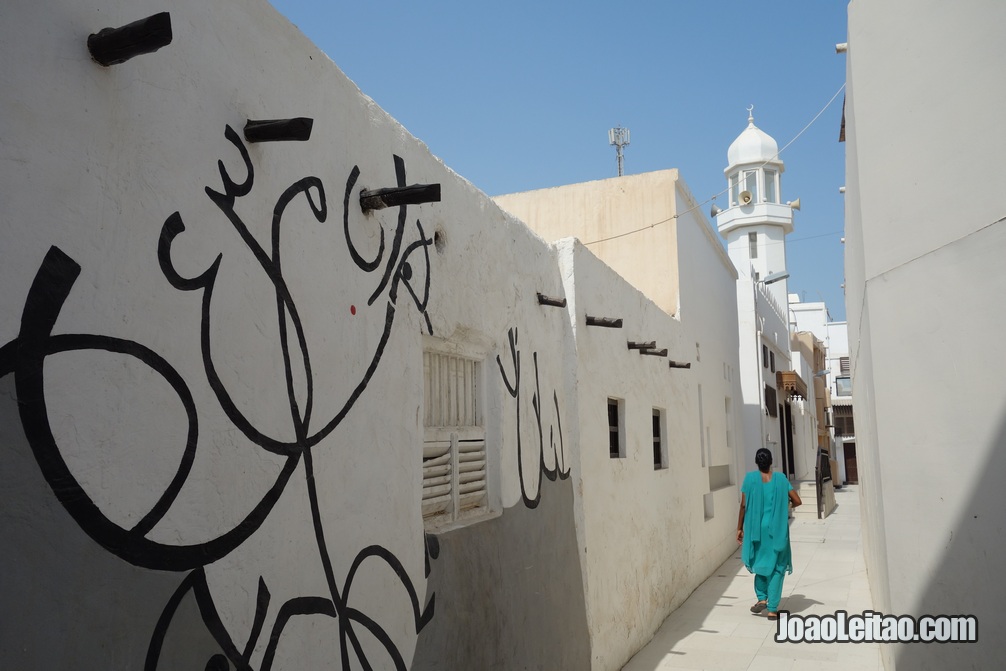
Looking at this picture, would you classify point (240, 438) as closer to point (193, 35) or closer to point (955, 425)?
point (193, 35)

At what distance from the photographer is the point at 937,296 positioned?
389 centimetres

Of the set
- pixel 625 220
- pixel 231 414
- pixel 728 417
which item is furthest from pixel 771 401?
pixel 231 414

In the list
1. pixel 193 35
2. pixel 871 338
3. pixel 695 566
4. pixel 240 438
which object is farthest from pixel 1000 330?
pixel 695 566

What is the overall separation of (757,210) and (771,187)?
1.89 metres

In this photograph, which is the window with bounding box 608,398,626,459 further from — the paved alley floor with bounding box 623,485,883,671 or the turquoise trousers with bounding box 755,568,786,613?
the turquoise trousers with bounding box 755,568,786,613

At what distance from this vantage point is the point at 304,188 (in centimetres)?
322

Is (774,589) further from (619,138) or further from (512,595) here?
(619,138)

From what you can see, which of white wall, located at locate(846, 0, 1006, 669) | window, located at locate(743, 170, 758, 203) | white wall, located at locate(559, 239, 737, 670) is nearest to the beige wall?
white wall, located at locate(559, 239, 737, 670)

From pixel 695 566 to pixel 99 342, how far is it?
9.65 m

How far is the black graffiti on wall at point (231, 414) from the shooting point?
2021mm

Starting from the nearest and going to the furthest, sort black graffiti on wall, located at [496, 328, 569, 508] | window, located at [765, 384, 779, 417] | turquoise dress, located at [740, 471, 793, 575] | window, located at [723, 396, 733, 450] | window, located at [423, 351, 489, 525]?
window, located at [423, 351, 489, 525] → black graffiti on wall, located at [496, 328, 569, 508] → turquoise dress, located at [740, 471, 793, 575] → window, located at [723, 396, 733, 450] → window, located at [765, 384, 779, 417]

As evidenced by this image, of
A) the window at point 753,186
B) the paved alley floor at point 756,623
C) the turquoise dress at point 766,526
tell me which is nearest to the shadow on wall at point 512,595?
the paved alley floor at point 756,623

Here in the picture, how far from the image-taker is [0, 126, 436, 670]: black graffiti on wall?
2.02m

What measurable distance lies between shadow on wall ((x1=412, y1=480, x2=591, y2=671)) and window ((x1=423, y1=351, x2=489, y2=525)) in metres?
0.17
